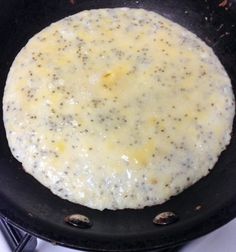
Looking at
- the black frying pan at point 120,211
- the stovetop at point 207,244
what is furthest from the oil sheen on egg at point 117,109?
the stovetop at point 207,244

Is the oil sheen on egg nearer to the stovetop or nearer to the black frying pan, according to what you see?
the black frying pan

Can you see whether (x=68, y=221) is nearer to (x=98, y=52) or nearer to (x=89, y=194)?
(x=89, y=194)

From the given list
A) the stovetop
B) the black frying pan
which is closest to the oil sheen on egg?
the black frying pan

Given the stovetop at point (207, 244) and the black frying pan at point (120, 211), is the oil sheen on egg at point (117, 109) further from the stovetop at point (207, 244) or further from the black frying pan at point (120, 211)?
the stovetop at point (207, 244)

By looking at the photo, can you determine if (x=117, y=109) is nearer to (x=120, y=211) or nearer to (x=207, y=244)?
(x=120, y=211)

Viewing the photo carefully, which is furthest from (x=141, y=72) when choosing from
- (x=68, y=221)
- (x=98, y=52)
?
(x=68, y=221)

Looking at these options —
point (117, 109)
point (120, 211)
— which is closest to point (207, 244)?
point (120, 211)
